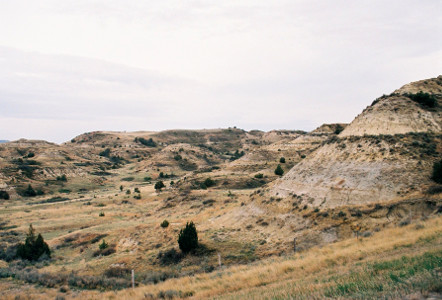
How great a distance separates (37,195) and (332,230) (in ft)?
230

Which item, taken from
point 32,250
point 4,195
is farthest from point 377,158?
point 4,195

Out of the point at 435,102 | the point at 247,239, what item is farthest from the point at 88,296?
the point at 435,102

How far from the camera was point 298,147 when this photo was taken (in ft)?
244

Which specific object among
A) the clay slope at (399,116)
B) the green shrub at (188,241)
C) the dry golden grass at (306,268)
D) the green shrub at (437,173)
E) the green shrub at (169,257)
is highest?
the clay slope at (399,116)

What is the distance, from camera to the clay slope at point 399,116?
29.5m

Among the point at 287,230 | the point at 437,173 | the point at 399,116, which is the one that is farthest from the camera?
the point at 399,116

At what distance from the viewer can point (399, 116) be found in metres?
30.7

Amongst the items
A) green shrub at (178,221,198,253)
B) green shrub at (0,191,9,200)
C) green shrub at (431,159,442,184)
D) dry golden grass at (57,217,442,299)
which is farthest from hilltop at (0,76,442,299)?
green shrub at (0,191,9,200)

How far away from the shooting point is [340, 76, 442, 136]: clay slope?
29547mm

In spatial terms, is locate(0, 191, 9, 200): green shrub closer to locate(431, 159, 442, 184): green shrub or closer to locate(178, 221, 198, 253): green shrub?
locate(178, 221, 198, 253): green shrub

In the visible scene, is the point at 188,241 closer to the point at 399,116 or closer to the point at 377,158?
the point at 377,158

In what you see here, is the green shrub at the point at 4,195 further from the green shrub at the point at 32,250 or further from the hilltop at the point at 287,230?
the green shrub at the point at 32,250

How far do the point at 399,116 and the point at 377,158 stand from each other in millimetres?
7441

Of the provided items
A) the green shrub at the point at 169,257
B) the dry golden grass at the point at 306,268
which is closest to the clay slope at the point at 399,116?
the dry golden grass at the point at 306,268
